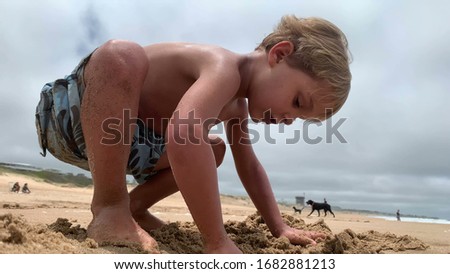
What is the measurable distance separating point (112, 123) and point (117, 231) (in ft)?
1.49

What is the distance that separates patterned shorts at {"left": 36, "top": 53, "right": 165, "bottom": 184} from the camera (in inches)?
85.4

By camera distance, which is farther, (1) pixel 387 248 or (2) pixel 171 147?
(1) pixel 387 248

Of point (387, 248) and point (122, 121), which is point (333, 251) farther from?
point (122, 121)

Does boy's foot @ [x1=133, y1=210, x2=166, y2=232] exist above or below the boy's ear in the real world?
below

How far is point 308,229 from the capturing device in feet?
8.75

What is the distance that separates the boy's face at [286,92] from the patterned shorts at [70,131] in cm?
66

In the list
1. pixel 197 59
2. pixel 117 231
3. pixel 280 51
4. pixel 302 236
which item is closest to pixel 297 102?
A: pixel 280 51

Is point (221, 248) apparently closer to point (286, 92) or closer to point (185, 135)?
point (185, 135)

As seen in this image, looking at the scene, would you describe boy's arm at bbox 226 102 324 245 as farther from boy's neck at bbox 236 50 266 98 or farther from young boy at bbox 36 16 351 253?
boy's neck at bbox 236 50 266 98

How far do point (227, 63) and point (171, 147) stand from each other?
529 millimetres

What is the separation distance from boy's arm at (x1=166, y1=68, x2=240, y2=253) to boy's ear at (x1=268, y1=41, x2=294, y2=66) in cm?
56

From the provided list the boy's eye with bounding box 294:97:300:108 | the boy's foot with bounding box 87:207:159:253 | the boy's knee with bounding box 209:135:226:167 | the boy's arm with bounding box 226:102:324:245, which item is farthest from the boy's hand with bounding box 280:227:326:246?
the boy's foot with bounding box 87:207:159:253

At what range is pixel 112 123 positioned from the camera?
1.91m
